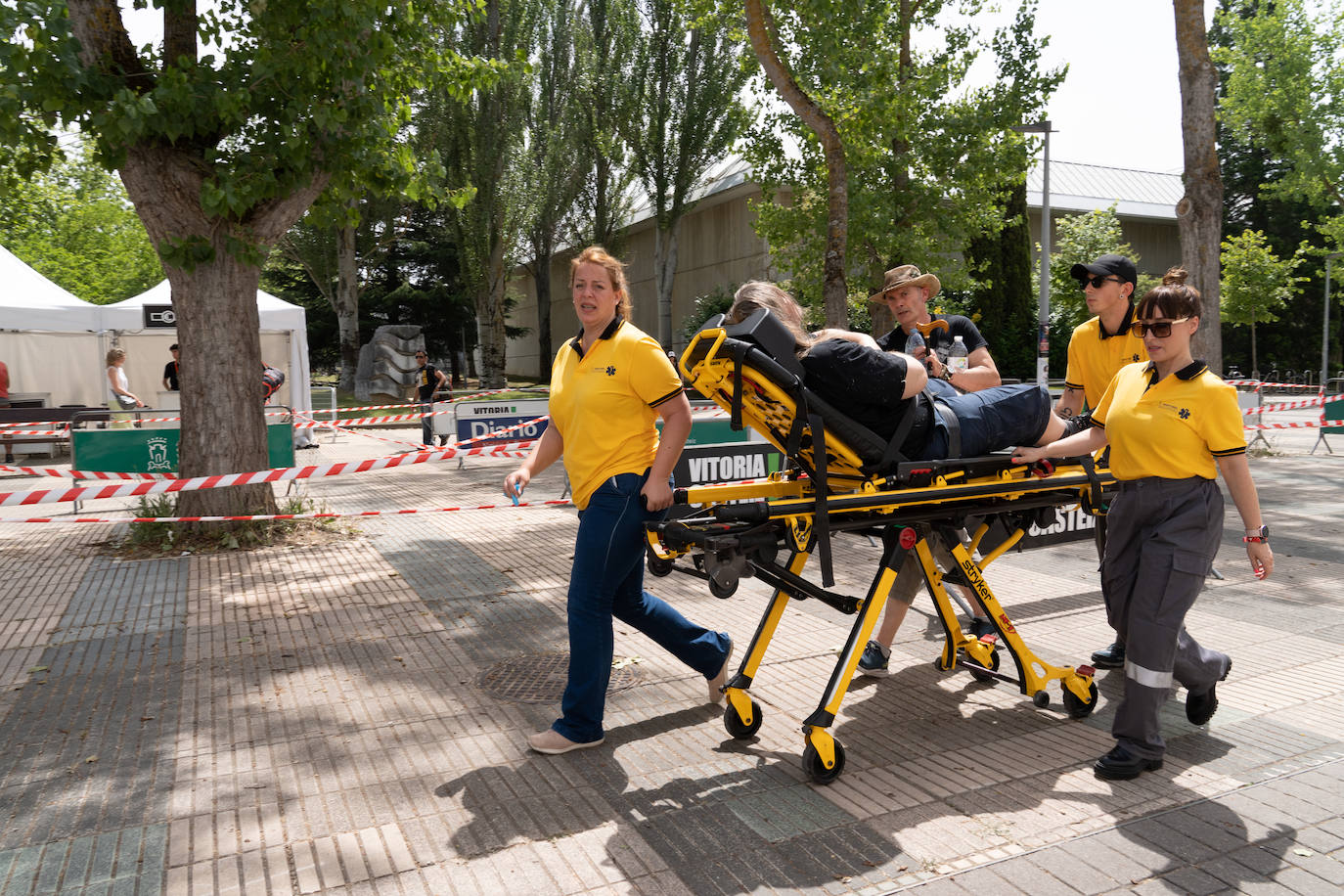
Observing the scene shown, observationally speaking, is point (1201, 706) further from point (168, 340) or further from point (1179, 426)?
point (168, 340)

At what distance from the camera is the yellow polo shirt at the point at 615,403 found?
3.83 metres

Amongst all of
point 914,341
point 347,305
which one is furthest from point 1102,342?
point 347,305

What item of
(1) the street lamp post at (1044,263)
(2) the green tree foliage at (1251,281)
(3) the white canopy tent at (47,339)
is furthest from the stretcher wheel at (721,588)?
(2) the green tree foliage at (1251,281)

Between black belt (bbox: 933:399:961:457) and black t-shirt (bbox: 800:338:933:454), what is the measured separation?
0.86 feet

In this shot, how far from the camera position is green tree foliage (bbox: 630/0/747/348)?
32.2 metres

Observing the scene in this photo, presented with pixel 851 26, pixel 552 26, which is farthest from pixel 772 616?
pixel 552 26

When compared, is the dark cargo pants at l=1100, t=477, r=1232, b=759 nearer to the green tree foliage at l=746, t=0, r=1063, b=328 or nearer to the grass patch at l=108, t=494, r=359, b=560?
the grass patch at l=108, t=494, r=359, b=560

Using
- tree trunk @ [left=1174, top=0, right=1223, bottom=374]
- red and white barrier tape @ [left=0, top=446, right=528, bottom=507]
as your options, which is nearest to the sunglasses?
red and white barrier tape @ [left=0, top=446, right=528, bottom=507]

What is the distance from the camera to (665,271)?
35.7 meters

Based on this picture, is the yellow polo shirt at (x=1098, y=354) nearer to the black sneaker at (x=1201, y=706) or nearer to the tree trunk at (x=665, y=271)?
the black sneaker at (x=1201, y=706)

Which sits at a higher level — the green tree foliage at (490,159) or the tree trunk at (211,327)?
the green tree foliage at (490,159)

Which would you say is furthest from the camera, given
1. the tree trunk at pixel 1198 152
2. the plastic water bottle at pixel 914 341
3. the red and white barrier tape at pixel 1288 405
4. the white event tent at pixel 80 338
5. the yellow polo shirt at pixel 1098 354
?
the white event tent at pixel 80 338

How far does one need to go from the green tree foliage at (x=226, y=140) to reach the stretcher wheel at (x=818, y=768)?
6.44 m

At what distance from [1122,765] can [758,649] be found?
142 cm
